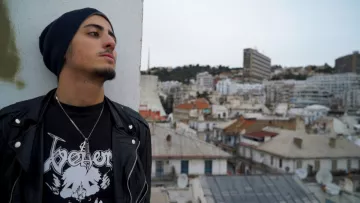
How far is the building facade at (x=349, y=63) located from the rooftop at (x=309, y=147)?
62085mm

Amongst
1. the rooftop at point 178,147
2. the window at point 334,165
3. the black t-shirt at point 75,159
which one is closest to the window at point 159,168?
the rooftop at point 178,147

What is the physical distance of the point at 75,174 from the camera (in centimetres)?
126

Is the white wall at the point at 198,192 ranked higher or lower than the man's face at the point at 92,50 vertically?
lower

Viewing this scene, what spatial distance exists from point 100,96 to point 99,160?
0.29 metres

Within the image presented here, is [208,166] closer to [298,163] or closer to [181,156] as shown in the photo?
[181,156]

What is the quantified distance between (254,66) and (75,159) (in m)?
97.0

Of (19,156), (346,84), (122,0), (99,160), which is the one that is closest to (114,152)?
(99,160)

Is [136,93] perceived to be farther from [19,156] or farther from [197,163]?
[197,163]

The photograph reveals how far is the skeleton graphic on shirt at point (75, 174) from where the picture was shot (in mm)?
1230

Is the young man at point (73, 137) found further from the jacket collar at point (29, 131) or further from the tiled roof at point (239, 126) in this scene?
the tiled roof at point (239, 126)

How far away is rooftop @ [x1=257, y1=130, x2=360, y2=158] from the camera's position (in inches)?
700

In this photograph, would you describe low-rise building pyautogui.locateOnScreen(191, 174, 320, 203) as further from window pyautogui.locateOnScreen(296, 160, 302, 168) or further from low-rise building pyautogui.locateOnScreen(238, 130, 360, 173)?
low-rise building pyautogui.locateOnScreen(238, 130, 360, 173)

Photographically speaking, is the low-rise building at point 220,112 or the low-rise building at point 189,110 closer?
the low-rise building at point 189,110

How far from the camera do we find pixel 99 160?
4.28 ft
